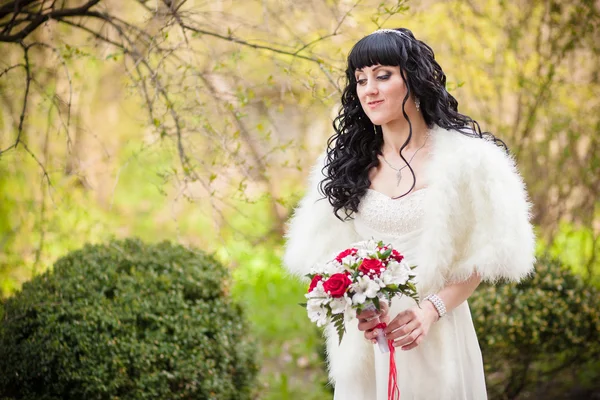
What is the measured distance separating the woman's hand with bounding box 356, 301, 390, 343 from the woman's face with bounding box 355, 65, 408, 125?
2.55ft

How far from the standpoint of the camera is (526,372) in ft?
15.0

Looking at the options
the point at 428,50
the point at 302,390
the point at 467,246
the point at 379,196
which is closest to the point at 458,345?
the point at 467,246

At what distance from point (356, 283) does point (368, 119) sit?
0.95 metres

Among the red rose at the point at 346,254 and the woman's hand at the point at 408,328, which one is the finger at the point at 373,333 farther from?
the red rose at the point at 346,254

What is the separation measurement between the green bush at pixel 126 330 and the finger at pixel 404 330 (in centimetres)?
177

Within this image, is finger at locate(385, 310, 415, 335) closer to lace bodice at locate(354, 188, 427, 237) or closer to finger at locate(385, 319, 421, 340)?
finger at locate(385, 319, 421, 340)

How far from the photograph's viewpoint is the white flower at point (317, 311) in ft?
7.15

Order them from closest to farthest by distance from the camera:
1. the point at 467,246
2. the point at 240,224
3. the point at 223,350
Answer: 1. the point at 467,246
2. the point at 223,350
3. the point at 240,224

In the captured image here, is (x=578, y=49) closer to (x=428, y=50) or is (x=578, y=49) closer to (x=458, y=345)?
(x=428, y=50)

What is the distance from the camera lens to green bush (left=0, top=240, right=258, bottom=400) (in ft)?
11.1

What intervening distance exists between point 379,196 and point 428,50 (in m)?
0.65

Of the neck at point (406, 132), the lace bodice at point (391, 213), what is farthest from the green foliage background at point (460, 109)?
the lace bodice at point (391, 213)

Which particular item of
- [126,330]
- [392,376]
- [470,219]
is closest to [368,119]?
[470,219]

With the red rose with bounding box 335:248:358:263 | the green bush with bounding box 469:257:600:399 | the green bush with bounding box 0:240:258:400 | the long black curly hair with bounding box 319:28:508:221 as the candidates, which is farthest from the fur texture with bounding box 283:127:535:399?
the green bush with bounding box 469:257:600:399
